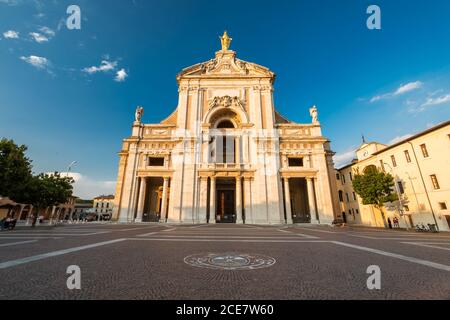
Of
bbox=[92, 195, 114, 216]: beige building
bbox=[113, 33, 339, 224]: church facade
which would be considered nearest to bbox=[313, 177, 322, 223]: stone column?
bbox=[113, 33, 339, 224]: church facade

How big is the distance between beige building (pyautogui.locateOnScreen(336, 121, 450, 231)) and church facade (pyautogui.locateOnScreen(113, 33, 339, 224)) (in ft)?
24.1

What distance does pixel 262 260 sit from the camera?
16.4 feet

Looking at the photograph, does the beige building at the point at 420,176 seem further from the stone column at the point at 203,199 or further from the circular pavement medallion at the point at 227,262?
the circular pavement medallion at the point at 227,262

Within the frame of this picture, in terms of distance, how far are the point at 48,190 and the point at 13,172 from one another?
389 centimetres

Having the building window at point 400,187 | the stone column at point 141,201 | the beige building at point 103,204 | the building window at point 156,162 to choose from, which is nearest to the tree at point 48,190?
the stone column at point 141,201

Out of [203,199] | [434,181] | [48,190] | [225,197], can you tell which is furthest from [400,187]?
[48,190]

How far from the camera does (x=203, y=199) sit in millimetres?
27578

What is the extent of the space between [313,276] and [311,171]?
27.2 metres

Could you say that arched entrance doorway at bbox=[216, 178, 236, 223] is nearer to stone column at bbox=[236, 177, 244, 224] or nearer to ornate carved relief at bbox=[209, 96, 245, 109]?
stone column at bbox=[236, 177, 244, 224]

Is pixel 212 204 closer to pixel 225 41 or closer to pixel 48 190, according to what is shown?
pixel 48 190

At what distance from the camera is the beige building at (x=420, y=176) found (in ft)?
70.2
